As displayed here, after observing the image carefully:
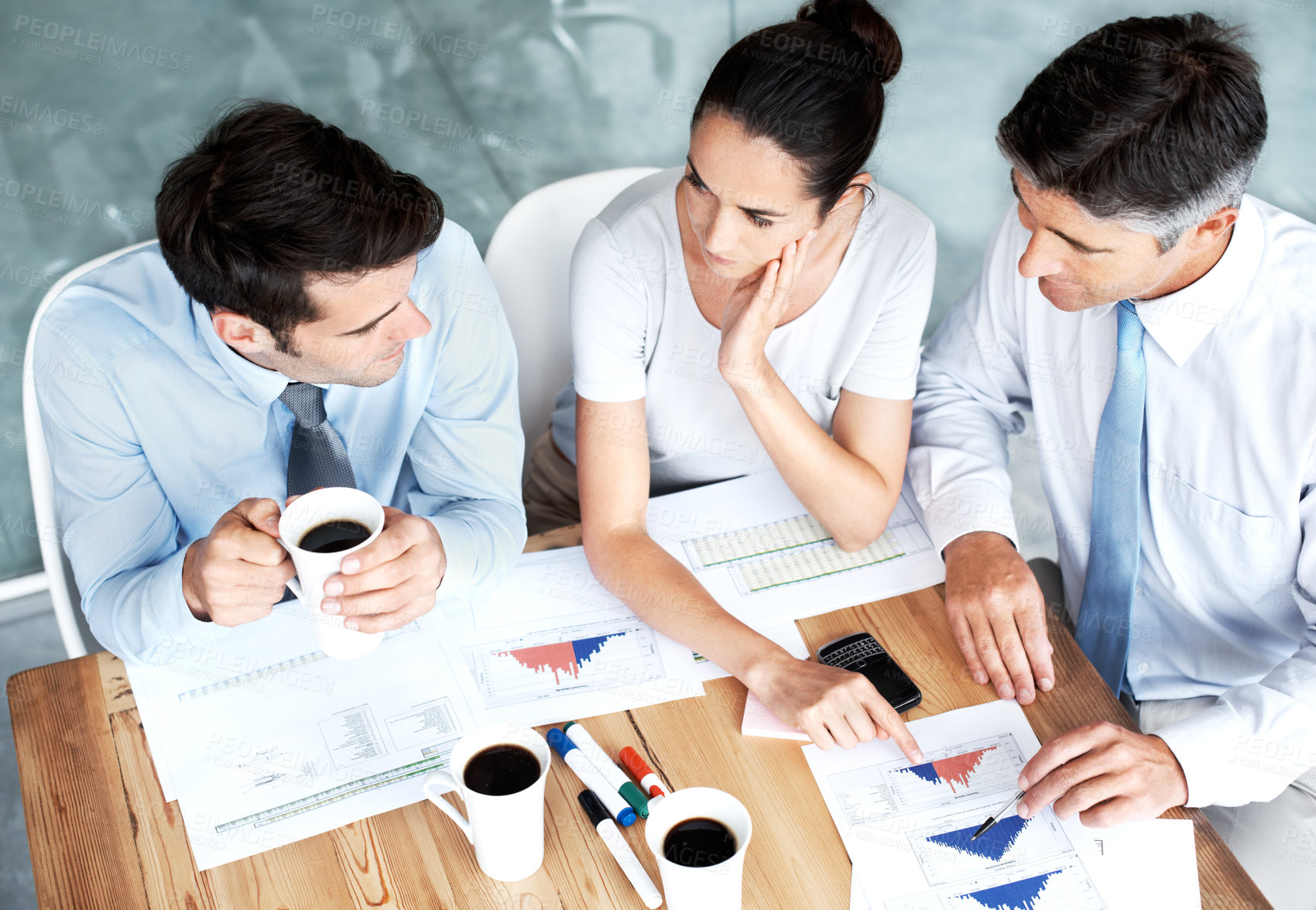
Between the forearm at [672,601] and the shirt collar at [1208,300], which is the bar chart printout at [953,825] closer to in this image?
the forearm at [672,601]

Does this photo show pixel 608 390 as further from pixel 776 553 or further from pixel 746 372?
pixel 776 553

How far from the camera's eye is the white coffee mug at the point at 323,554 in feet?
3.64

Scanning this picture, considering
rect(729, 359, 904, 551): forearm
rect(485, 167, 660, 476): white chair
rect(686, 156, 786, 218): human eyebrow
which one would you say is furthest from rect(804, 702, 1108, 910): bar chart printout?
rect(485, 167, 660, 476): white chair

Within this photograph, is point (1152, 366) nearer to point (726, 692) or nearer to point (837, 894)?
point (726, 692)

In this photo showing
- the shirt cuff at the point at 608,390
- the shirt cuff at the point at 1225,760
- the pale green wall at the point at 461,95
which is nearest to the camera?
the shirt cuff at the point at 1225,760

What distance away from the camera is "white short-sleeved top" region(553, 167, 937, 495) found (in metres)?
1.55

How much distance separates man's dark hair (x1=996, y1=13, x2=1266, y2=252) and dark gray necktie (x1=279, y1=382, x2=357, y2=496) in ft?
3.42

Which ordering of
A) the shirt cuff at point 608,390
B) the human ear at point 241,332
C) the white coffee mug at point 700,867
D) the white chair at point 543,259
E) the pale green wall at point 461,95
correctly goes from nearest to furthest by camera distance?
1. the white coffee mug at point 700,867
2. the human ear at point 241,332
3. the shirt cuff at point 608,390
4. the white chair at point 543,259
5. the pale green wall at point 461,95

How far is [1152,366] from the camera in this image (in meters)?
1.48

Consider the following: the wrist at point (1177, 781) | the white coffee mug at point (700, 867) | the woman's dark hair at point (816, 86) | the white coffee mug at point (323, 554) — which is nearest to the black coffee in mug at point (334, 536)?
the white coffee mug at point (323, 554)

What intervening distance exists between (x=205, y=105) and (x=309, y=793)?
1.71 metres

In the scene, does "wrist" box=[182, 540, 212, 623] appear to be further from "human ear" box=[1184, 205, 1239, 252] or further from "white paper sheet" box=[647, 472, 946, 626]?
"human ear" box=[1184, 205, 1239, 252]

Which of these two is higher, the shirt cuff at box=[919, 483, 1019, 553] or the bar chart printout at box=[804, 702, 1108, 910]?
the shirt cuff at box=[919, 483, 1019, 553]

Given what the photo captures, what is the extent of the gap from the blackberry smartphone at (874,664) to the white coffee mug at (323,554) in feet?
1.93
